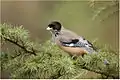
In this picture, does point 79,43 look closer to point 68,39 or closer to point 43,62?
point 68,39

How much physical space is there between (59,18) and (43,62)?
1.57m

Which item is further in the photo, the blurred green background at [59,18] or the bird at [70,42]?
the blurred green background at [59,18]

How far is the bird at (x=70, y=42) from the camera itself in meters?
1.26

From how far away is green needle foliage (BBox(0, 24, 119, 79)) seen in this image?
3.17 feet

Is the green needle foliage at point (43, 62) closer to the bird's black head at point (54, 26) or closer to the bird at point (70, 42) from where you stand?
the bird at point (70, 42)

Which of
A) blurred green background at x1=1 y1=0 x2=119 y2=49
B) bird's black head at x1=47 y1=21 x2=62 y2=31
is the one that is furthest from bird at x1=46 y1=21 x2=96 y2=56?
blurred green background at x1=1 y1=0 x2=119 y2=49

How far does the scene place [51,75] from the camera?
0.97 meters

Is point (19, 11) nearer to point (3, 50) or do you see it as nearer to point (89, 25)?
point (89, 25)

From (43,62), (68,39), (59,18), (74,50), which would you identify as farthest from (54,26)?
(59,18)

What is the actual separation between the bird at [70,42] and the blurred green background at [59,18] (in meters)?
0.67

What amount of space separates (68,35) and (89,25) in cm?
117

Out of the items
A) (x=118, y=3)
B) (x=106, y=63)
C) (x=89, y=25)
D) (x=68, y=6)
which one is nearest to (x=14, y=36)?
(x=106, y=63)

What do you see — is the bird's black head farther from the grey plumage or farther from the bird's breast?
the bird's breast

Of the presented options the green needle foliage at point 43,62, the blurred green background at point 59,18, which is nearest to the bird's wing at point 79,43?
the green needle foliage at point 43,62
